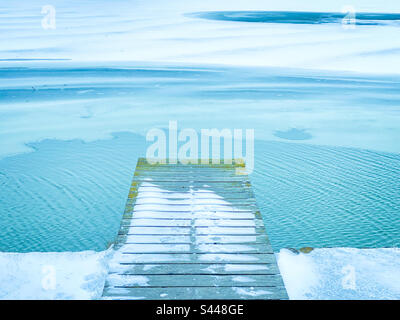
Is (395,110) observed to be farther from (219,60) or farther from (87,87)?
(87,87)

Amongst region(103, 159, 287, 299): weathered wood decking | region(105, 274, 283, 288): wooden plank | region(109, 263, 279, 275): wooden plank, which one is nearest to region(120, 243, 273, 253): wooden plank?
region(103, 159, 287, 299): weathered wood decking

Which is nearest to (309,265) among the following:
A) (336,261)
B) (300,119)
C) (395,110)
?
(336,261)

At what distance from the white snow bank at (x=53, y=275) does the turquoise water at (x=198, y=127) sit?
0.34 meters

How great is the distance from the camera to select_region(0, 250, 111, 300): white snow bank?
3.76 m

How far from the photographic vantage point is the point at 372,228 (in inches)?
203

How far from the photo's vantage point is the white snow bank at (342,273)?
12.5ft

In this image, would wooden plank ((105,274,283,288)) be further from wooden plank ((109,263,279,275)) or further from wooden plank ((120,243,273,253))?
wooden plank ((120,243,273,253))

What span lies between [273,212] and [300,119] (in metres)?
4.37

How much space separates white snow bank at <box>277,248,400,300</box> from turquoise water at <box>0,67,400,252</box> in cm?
36

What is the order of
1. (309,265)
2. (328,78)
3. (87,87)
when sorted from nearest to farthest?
(309,265) < (87,87) < (328,78)

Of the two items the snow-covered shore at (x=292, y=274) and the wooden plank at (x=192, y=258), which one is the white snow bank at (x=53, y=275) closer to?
the snow-covered shore at (x=292, y=274)

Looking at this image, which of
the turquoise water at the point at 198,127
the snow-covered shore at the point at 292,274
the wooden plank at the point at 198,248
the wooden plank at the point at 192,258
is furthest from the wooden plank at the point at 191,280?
the turquoise water at the point at 198,127

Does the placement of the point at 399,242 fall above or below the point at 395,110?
below

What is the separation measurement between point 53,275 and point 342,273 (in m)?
2.66
